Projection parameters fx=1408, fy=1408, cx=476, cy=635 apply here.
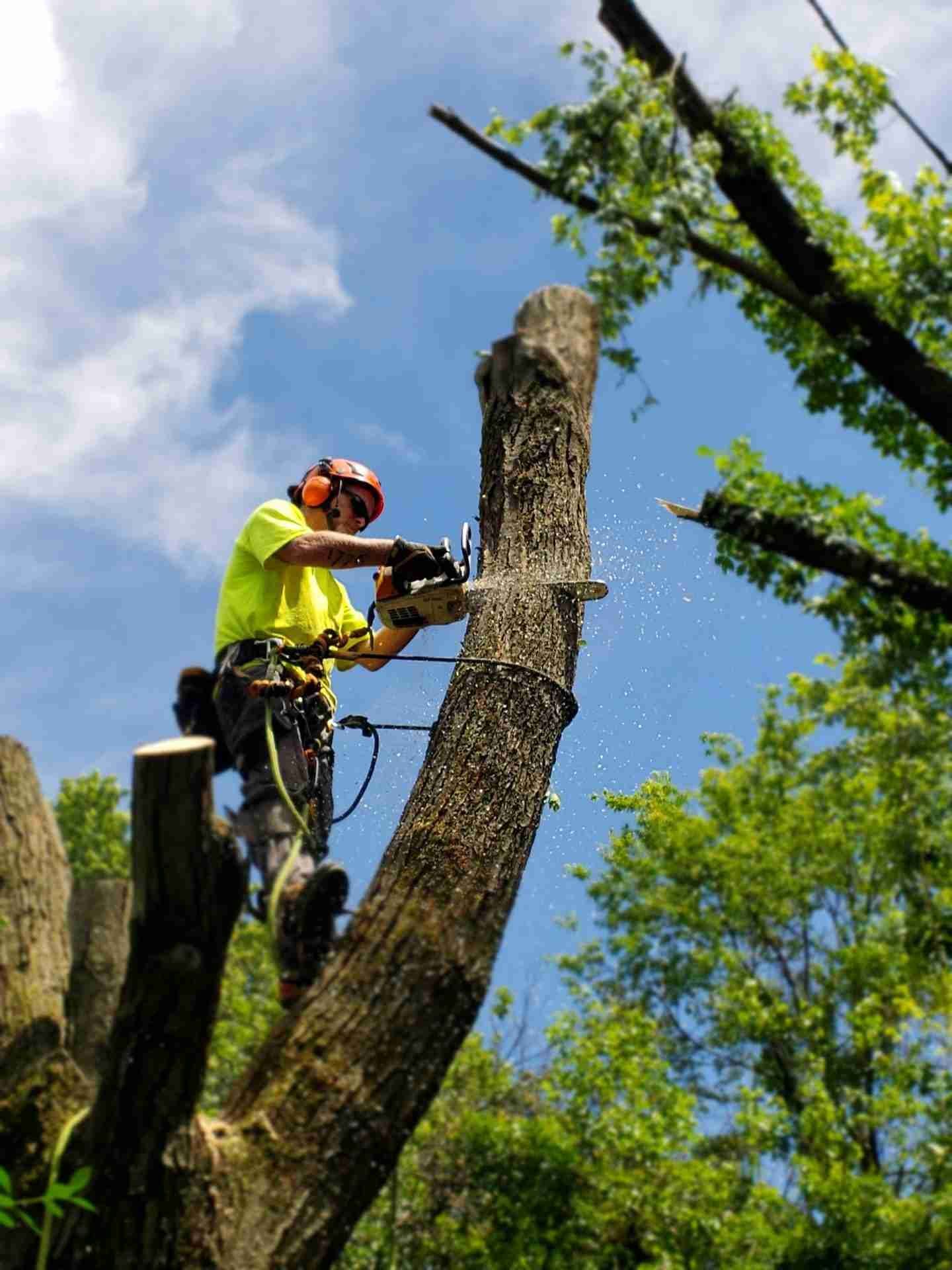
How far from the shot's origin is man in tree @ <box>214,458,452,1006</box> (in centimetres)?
348

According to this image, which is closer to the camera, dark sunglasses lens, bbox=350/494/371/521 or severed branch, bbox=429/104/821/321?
dark sunglasses lens, bbox=350/494/371/521

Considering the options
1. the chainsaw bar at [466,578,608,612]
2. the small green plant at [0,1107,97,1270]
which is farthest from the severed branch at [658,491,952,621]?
the small green plant at [0,1107,97,1270]

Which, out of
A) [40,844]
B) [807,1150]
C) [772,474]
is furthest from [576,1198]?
[40,844]

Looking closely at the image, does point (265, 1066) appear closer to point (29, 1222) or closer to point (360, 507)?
point (29, 1222)

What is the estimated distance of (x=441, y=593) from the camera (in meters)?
4.28

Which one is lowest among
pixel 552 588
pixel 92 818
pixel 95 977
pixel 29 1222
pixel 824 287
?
pixel 29 1222

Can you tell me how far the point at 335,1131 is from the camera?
8.35 ft

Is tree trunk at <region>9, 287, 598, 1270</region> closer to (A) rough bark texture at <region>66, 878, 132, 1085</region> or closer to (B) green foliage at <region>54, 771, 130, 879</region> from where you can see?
(A) rough bark texture at <region>66, 878, 132, 1085</region>

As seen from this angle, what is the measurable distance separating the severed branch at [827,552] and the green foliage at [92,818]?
1992cm

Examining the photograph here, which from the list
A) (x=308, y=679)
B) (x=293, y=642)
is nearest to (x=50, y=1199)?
(x=308, y=679)

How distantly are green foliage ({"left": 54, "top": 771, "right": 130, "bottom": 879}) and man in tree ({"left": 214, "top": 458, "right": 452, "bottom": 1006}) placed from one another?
2141 centimetres

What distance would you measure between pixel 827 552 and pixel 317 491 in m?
3.12

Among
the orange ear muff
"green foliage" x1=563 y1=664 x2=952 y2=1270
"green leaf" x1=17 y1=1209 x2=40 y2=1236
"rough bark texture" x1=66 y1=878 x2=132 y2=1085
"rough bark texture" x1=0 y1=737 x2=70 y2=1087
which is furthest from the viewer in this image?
"green foliage" x1=563 y1=664 x2=952 y2=1270

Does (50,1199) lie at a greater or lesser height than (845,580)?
lesser
